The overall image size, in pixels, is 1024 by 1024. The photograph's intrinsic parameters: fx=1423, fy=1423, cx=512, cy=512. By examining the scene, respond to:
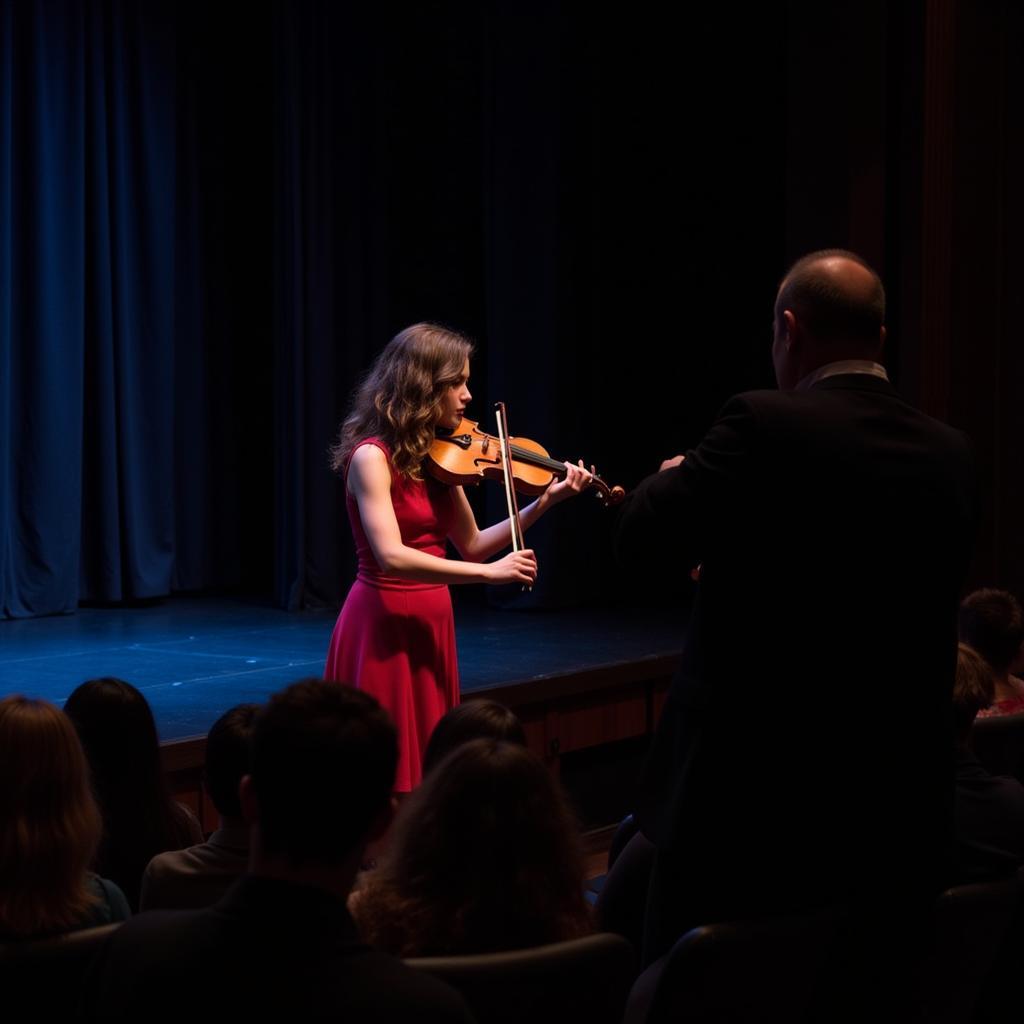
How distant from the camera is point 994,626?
9.30 feet

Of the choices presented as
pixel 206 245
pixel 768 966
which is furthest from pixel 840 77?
pixel 206 245

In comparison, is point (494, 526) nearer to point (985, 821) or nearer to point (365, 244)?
point (985, 821)

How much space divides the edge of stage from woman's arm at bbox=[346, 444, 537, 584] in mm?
883

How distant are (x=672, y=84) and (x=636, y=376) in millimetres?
1402

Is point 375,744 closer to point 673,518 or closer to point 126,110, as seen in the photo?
point 673,518

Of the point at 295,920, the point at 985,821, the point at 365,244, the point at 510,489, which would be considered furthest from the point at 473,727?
the point at 365,244

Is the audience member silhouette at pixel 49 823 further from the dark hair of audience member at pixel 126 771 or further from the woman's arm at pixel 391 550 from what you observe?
the woman's arm at pixel 391 550

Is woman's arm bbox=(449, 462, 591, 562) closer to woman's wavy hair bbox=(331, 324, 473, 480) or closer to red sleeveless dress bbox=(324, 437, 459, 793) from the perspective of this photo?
red sleeveless dress bbox=(324, 437, 459, 793)

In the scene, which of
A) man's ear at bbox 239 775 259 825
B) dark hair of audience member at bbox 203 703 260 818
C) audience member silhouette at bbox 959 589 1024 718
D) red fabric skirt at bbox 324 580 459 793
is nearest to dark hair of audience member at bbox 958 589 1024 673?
audience member silhouette at bbox 959 589 1024 718

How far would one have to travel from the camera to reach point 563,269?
21.7ft

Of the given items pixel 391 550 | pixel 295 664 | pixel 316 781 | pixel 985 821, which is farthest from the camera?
pixel 295 664

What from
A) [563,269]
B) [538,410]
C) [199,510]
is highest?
[563,269]

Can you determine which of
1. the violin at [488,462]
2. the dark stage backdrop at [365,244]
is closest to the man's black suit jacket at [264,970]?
the violin at [488,462]

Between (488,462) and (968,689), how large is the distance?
4.33ft
